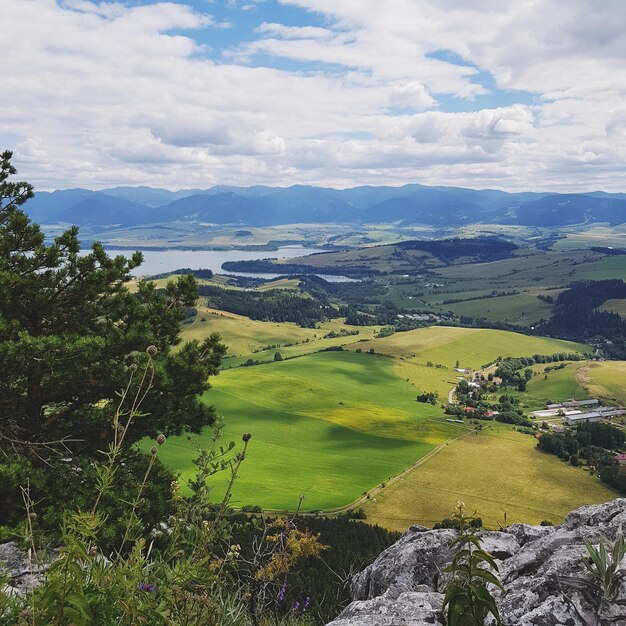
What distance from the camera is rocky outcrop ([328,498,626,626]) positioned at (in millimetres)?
5984

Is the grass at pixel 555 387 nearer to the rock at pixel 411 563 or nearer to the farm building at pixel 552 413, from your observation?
the farm building at pixel 552 413

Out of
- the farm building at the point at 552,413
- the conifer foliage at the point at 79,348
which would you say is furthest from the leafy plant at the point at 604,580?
the farm building at the point at 552,413

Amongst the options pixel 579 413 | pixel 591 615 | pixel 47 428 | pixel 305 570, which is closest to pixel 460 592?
pixel 591 615

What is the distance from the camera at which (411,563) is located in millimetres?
11680

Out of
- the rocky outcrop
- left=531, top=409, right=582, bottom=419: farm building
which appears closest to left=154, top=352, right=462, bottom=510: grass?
left=531, top=409, right=582, bottom=419: farm building

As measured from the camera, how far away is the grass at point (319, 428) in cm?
7362

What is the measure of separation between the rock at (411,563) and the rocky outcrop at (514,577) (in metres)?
0.02

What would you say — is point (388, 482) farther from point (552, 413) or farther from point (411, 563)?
point (552, 413)

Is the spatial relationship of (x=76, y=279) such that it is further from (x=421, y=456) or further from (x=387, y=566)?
(x=421, y=456)

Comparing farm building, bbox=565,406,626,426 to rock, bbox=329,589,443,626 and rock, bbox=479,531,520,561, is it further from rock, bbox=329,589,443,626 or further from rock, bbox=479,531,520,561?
rock, bbox=329,589,443,626

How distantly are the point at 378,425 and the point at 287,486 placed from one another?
3936 cm

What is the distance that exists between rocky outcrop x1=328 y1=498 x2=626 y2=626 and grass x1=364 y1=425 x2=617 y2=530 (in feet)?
148

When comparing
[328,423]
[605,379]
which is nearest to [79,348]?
[328,423]

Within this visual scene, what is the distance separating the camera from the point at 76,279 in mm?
17469
